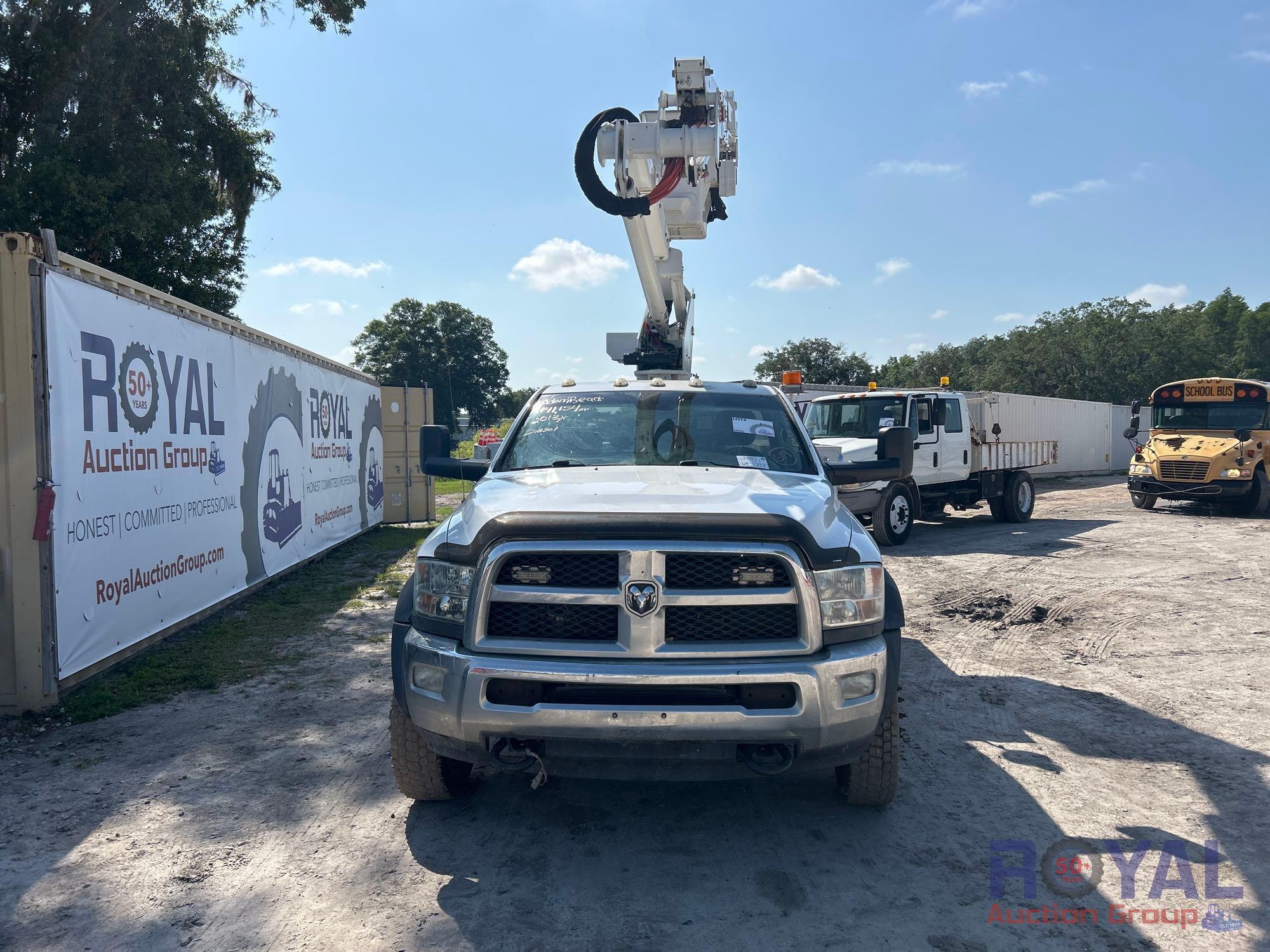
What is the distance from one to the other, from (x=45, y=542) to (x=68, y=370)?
1.12 meters

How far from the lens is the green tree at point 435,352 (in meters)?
70.2

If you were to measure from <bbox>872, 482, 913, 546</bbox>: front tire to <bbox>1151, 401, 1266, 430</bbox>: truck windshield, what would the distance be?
8426mm

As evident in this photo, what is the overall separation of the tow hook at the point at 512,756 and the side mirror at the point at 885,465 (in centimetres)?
244

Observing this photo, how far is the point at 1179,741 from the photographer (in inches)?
191

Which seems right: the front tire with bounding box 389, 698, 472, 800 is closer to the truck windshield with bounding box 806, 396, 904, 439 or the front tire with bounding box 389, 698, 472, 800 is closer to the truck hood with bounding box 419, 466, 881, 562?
the truck hood with bounding box 419, 466, 881, 562

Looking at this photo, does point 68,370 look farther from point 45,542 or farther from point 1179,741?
point 1179,741

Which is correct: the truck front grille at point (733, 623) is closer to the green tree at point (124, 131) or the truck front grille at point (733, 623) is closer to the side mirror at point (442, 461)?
the side mirror at point (442, 461)

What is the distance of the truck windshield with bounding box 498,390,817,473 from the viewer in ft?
15.3

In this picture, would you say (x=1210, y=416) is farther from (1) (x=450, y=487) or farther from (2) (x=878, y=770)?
(1) (x=450, y=487)

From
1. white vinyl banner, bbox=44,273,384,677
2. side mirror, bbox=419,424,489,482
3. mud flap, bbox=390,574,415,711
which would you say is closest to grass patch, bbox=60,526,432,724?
white vinyl banner, bbox=44,273,384,677

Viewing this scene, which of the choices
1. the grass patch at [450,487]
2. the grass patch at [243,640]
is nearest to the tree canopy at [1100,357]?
the grass patch at [450,487]

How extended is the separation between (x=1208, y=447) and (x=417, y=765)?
60.1 feet

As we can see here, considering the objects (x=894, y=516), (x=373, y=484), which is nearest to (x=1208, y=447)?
(x=894, y=516)

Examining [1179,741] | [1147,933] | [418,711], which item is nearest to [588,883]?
[418,711]
